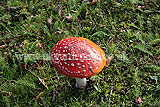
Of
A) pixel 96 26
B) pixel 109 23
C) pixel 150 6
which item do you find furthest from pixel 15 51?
pixel 150 6

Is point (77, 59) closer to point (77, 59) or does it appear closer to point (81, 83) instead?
point (77, 59)

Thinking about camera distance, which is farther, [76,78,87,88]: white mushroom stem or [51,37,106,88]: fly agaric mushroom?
[76,78,87,88]: white mushroom stem

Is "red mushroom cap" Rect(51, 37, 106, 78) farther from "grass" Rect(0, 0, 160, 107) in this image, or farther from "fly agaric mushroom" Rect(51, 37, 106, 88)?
"grass" Rect(0, 0, 160, 107)

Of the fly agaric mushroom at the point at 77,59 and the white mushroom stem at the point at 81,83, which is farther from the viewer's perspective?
the white mushroom stem at the point at 81,83

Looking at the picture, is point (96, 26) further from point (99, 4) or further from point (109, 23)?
point (99, 4)

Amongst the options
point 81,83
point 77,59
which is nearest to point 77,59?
point 77,59

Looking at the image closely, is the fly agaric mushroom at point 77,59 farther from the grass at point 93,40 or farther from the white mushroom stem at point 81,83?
the grass at point 93,40

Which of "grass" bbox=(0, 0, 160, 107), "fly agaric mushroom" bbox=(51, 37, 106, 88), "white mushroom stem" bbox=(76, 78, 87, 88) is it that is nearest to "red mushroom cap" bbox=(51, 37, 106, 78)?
"fly agaric mushroom" bbox=(51, 37, 106, 88)

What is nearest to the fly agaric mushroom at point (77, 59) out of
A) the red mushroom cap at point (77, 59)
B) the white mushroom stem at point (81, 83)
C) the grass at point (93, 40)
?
the red mushroom cap at point (77, 59)
